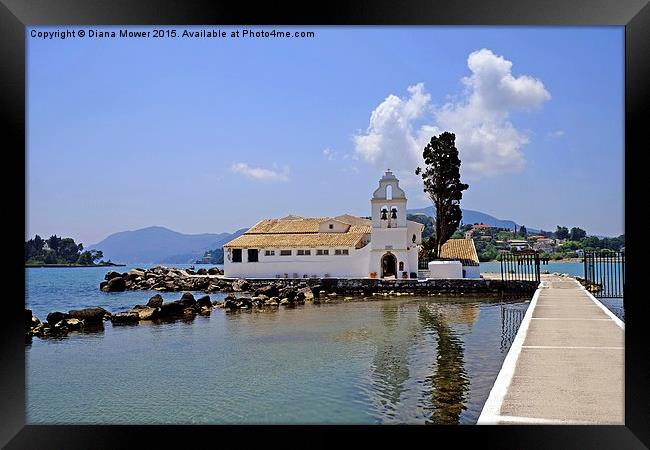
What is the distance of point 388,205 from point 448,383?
57.1ft

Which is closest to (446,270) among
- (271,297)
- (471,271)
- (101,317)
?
(471,271)

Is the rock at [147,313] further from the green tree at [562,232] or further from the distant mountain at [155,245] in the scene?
the distant mountain at [155,245]

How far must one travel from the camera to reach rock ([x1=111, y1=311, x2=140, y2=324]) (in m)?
15.0

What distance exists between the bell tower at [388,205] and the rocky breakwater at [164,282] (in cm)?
693

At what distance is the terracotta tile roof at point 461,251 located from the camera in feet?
81.0

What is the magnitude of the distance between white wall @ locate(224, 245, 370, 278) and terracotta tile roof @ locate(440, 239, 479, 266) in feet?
11.7

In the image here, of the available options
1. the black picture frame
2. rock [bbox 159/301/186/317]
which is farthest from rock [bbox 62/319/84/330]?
the black picture frame

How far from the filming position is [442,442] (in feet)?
13.0

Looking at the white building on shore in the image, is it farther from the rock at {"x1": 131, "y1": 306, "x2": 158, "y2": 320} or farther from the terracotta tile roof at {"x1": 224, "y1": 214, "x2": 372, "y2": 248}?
the rock at {"x1": 131, "y1": 306, "x2": 158, "y2": 320}
